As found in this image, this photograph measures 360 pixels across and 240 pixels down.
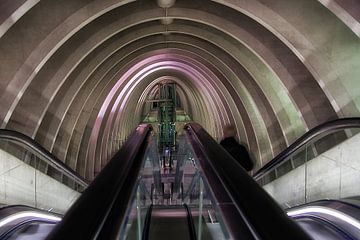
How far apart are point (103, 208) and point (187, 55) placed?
15.9 m

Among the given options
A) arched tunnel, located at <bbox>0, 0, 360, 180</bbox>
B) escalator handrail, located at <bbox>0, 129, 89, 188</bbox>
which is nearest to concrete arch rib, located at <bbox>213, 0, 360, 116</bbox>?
arched tunnel, located at <bbox>0, 0, 360, 180</bbox>

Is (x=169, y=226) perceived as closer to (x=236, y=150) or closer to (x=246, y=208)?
(x=236, y=150)

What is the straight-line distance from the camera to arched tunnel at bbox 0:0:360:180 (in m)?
7.83

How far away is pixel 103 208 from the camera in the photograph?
188cm

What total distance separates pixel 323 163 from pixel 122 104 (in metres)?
15.7

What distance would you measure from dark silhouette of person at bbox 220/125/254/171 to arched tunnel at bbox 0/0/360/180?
87.3 inches

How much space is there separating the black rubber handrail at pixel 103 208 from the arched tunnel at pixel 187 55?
15.0 feet

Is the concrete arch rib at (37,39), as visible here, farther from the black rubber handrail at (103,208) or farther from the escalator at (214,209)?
the black rubber handrail at (103,208)

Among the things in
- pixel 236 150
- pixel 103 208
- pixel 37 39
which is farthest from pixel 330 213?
pixel 37 39

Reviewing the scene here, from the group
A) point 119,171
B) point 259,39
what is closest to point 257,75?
point 259,39

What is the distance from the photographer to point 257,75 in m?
11.8

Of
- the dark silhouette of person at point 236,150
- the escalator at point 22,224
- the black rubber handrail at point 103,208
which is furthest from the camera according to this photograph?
the dark silhouette of person at point 236,150

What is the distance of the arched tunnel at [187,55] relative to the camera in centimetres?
783

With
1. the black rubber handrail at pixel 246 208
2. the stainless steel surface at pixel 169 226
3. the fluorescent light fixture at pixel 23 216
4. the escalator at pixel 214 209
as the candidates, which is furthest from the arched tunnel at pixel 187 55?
the black rubber handrail at pixel 246 208
